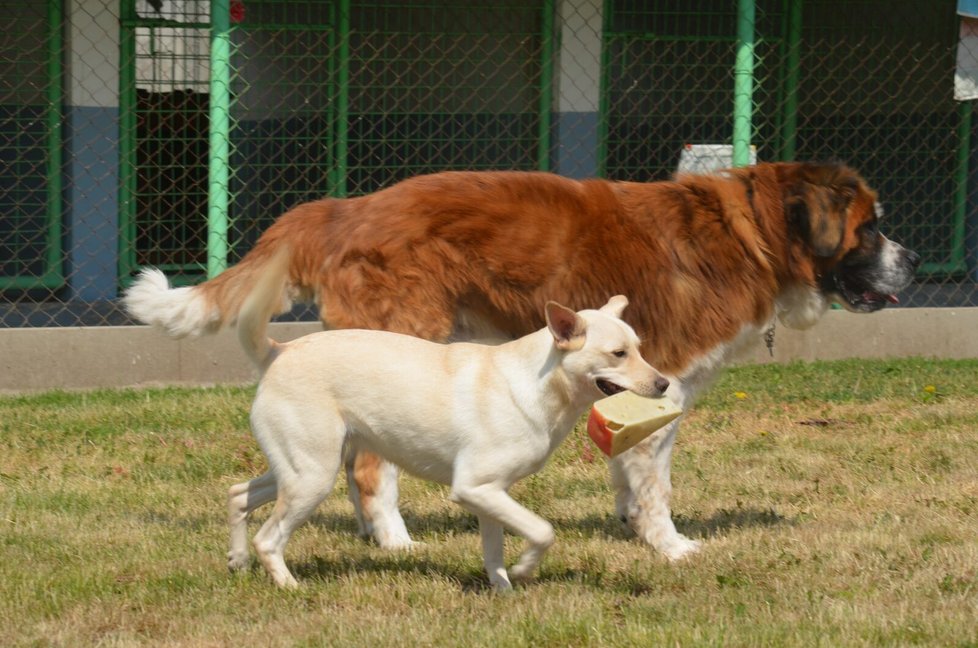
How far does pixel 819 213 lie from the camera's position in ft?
19.5

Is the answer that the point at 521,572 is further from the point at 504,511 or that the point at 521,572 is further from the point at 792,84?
the point at 792,84

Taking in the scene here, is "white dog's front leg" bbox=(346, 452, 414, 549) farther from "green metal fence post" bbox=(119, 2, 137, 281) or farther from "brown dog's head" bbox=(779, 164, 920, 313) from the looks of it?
"green metal fence post" bbox=(119, 2, 137, 281)

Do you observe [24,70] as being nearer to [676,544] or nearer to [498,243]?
[498,243]

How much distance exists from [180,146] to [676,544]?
6.73 m

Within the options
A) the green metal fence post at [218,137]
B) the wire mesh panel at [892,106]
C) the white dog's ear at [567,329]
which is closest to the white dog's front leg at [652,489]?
the white dog's ear at [567,329]

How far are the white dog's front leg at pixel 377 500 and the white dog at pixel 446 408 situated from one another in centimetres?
71

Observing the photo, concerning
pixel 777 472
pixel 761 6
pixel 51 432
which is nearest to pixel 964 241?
pixel 761 6

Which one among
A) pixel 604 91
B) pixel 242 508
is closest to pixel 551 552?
pixel 242 508

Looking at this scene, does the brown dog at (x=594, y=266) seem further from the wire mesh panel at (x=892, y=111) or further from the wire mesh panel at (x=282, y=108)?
the wire mesh panel at (x=892, y=111)

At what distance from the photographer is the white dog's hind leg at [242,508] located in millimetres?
4969

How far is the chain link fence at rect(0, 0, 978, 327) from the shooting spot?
10633mm

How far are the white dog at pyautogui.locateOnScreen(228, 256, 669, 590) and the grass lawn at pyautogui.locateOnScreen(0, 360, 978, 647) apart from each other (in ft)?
1.02

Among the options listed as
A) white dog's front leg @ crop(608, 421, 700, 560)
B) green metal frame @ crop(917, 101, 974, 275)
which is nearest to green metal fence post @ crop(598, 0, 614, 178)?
green metal frame @ crop(917, 101, 974, 275)

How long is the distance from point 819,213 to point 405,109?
6175 millimetres
